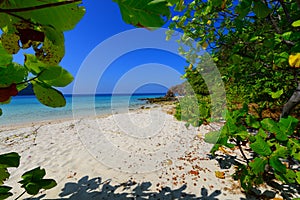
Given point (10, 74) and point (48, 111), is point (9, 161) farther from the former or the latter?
point (48, 111)

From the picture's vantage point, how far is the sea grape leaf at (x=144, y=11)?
0.28 meters

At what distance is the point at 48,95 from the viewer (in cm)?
47

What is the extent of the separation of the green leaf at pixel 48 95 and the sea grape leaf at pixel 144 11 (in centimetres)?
31

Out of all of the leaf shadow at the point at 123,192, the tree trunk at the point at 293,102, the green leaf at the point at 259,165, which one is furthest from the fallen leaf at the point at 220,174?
the green leaf at the point at 259,165

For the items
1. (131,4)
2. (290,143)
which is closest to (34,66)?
(131,4)

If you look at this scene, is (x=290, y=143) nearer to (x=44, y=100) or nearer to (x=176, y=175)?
(x=44, y=100)

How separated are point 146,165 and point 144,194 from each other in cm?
123

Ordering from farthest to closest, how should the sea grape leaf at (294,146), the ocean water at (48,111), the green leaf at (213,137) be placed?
1. the ocean water at (48,111)
2. the green leaf at (213,137)
3. the sea grape leaf at (294,146)

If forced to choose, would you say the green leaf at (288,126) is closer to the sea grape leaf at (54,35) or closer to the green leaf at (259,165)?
the green leaf at (259,165)

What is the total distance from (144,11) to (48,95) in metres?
0.37

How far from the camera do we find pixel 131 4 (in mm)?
285

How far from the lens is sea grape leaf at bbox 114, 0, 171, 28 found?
0.93ft

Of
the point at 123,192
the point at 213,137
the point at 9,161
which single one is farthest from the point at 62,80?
the point at 123,192

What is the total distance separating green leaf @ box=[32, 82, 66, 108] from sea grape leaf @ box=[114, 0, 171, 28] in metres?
0.31
